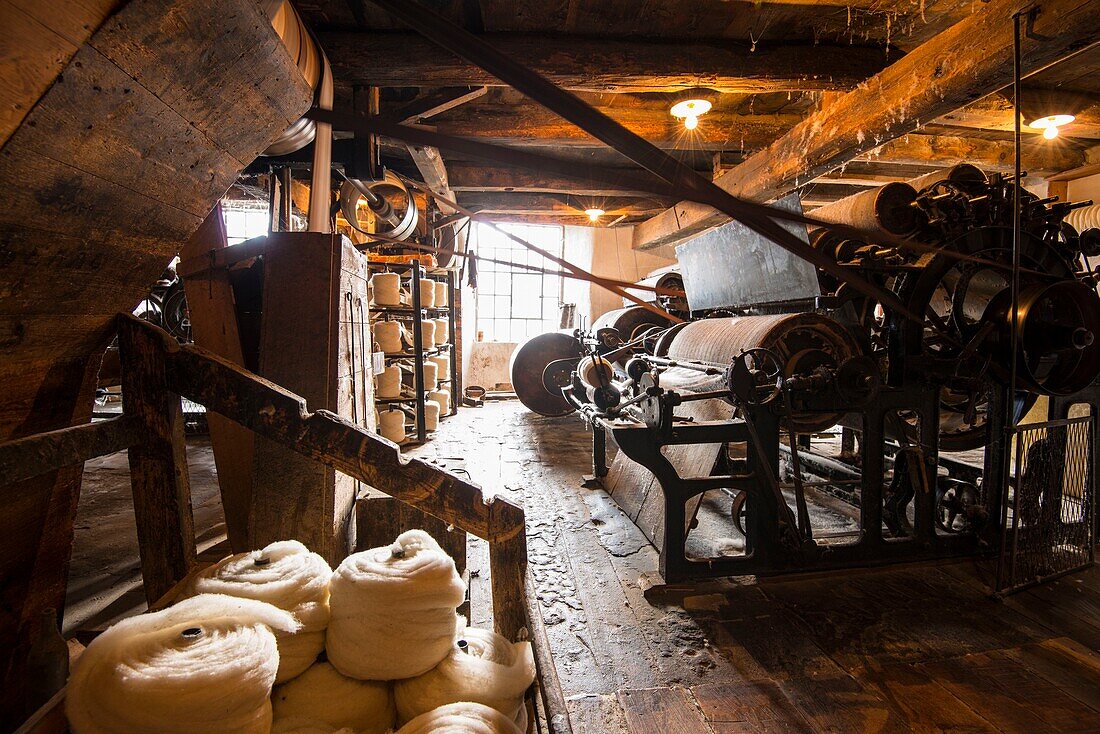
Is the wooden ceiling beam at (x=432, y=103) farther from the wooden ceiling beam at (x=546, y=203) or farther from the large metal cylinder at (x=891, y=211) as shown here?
the wooden ceiling beam at (x=546, y=203)

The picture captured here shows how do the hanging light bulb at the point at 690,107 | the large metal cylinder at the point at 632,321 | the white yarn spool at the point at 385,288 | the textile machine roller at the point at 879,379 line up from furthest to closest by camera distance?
the large metal cylinder at the point at 632,321 < the white yarn spool at the point at 385,288 < the hanging light bulb at the point at 690,107 < the textile machine roller at the point at 879,379

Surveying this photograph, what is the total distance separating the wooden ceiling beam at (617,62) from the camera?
3266mm

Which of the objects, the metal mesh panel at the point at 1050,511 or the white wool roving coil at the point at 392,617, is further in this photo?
the metal mesh panel at the point at 1050,511

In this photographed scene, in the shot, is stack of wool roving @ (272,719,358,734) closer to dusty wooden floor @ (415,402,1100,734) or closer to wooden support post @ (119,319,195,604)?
wooden support post @ (119,319,195,604)

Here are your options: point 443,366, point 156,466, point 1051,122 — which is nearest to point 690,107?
point 1051,122

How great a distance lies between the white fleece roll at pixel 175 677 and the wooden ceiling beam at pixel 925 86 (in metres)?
3.62

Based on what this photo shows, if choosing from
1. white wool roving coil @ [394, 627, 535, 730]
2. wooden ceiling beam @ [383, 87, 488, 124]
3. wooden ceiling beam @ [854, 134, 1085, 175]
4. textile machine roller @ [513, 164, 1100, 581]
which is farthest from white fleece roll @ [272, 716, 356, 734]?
wooden ceiling beam @ [854, 134, 1085, 175]

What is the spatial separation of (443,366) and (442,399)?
540mm

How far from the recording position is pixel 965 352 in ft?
9.39

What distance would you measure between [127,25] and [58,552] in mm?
1861

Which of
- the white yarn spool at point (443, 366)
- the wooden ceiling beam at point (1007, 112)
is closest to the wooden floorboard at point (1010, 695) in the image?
the wooden ceiling beam at point (1007, 112)

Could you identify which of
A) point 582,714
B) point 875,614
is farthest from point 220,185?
point 875,614

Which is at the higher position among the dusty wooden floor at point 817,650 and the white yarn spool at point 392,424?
the white yarn spool at point 392,424

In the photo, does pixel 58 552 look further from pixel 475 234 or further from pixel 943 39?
pixel 475 234
